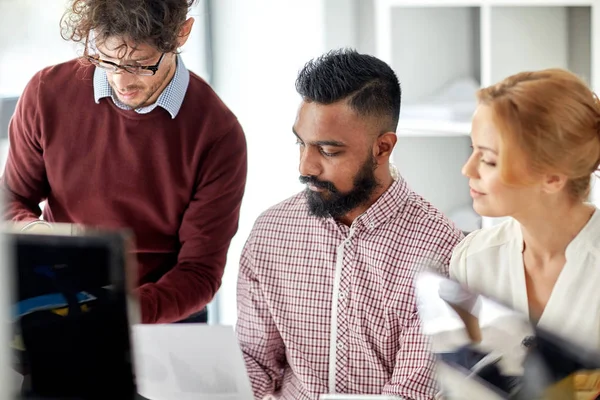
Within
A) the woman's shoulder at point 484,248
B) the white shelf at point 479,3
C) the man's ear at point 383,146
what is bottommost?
the woman's shoulder at point 484,248

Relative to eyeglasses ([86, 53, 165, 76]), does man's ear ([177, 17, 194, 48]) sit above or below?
above

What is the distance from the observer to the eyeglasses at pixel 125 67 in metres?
1.79

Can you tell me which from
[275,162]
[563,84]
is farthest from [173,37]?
[275,162]

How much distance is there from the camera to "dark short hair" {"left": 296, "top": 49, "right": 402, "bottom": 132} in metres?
1.82

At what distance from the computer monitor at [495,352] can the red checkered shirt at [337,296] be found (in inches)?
19.7

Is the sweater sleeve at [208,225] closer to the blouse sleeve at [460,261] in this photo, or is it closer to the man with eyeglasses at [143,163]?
the man with eyeglasses at [143,163]

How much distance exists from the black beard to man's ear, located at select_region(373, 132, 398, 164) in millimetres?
21

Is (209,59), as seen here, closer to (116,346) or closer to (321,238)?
(321,238)

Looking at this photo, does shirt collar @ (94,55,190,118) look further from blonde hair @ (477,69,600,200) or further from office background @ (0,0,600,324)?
blonde hair @ (477,69,600,200)

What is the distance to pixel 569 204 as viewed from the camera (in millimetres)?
1445

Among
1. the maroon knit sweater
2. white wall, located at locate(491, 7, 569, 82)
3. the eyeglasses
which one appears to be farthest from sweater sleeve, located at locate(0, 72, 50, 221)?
white wall, located at locate(491, 7, 569, 82)

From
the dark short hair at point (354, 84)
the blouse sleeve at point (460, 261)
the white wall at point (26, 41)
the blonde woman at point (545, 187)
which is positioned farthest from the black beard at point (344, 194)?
the white wall at point (26, 41)

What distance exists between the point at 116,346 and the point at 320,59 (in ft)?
3.29

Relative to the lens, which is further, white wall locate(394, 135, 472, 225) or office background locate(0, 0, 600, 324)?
white wall locate(394, 135, 472, 225)
